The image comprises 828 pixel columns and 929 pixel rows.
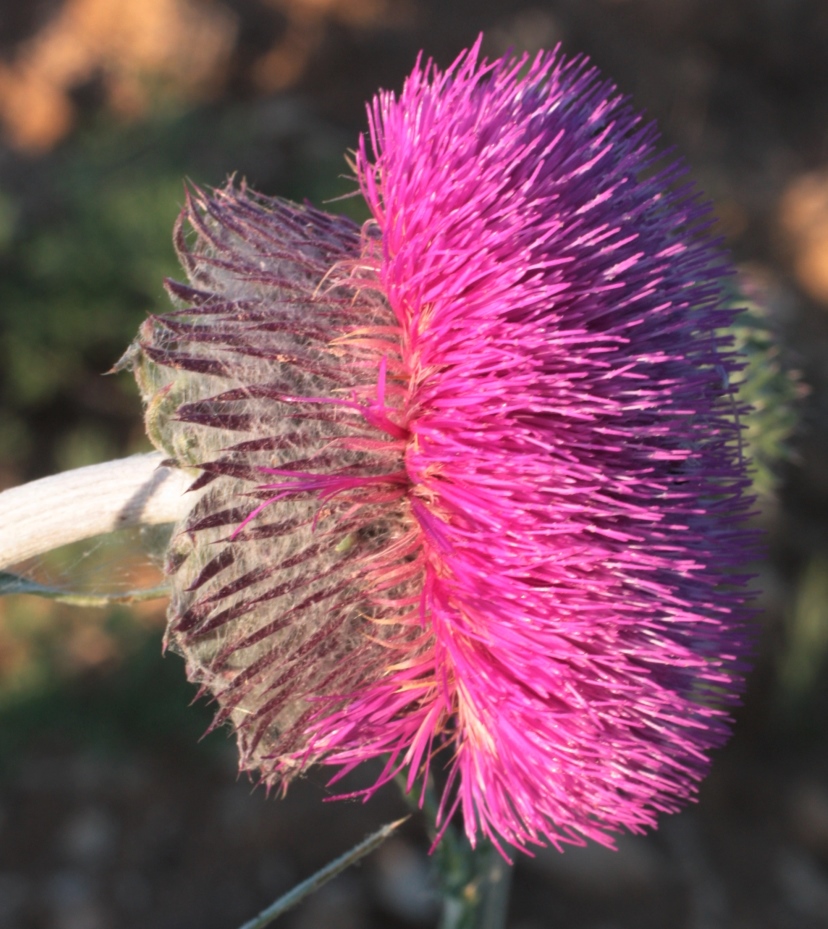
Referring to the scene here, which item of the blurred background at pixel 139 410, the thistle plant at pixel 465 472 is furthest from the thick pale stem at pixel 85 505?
the blurred background at pixel 139 410

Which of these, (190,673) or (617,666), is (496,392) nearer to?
(617,666)

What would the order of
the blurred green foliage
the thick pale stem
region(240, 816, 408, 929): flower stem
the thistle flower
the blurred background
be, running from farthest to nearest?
the blurred green foliage
the blurred background
the thick pale stem
the thistle flower
region(240, 816, 408, 929): flower stem

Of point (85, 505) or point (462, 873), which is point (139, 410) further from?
point (462, 873)

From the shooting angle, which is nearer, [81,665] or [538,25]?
[81,665]

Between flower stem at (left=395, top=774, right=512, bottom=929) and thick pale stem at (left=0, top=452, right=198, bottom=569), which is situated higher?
thick pale stem at (left=0, top=452, right=198, bottom=569)

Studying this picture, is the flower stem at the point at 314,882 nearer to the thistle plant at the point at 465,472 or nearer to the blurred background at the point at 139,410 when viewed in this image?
the thistle plant at the point at 465,472

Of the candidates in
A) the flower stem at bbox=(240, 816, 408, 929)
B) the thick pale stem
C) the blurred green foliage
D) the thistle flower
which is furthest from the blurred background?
the flower stem at bbox=(240, 816, 408, 929)

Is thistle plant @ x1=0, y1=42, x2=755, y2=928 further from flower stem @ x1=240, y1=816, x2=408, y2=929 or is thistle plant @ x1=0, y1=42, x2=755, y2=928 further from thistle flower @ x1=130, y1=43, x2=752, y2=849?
flower stem @ x1=240, y1=816, x2=408, y2=929

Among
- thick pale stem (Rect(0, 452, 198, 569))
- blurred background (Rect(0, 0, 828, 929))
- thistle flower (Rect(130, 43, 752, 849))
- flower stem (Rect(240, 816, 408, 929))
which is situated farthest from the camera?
blurred background (Rect(0, 0, 828, 929))

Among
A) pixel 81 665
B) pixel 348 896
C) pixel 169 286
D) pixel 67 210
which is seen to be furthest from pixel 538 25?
pixel 169 286
